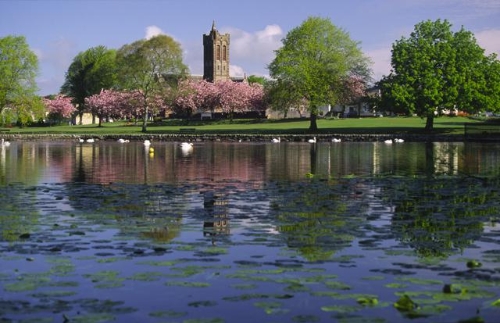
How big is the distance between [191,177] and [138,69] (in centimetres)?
7707

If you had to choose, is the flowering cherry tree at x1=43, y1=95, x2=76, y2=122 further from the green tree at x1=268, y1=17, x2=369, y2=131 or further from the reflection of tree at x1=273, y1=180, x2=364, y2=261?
the reflection of tree at x1=273, y1=180, x2=364, y2=261

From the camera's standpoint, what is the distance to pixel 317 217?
1556cm

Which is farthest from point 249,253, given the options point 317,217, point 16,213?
point 16,213

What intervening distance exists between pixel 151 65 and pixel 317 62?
28.1 m

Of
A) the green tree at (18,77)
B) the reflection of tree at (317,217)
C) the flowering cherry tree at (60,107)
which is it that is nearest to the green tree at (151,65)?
the green tree at (18,77)

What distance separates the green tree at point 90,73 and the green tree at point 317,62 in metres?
68.6

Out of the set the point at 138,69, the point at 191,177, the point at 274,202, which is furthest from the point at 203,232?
the point at 138,69

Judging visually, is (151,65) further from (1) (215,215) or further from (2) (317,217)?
(2) (317,217)

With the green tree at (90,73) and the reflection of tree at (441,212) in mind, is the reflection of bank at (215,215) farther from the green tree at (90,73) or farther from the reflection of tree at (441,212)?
the green tree at (90,73)

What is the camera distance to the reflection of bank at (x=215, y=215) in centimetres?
1381

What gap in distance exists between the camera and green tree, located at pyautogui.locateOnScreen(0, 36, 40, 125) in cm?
9656

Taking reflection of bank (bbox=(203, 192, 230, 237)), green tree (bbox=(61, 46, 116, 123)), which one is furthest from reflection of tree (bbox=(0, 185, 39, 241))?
green tree (bbox=(61, 46, 116, 123))

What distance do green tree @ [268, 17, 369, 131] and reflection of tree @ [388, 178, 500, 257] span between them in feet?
207

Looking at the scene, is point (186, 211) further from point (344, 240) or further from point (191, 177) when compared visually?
point (191, 177)
